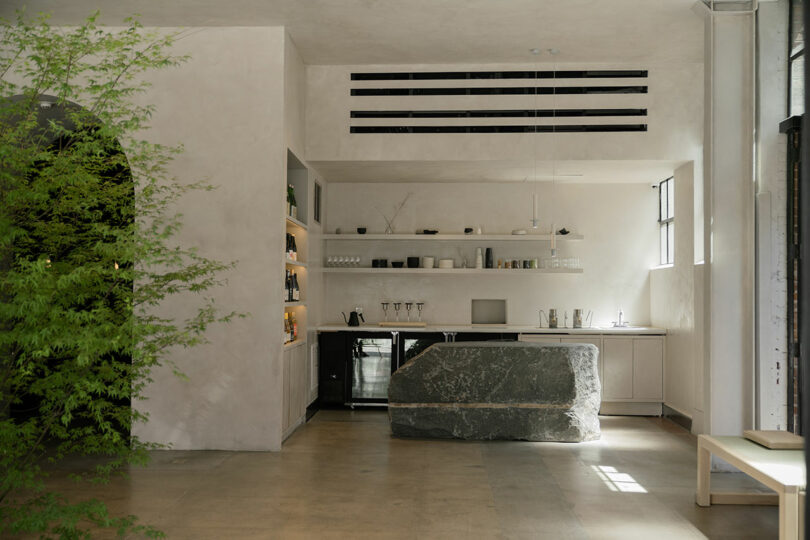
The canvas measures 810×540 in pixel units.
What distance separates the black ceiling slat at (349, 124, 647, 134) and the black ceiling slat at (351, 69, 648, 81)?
1.64ft

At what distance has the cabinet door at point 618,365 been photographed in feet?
25.5

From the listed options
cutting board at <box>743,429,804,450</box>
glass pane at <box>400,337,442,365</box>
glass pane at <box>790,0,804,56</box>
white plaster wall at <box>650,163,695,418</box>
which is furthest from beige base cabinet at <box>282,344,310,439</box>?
glass pane at <box>790,0,804,56</box>

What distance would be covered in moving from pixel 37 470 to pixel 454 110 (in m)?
5.09

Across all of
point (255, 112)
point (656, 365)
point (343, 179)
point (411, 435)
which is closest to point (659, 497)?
point (411, 435)

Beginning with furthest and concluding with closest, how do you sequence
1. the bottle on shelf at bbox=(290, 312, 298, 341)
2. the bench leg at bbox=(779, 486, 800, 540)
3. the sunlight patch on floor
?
the bottle on shelf at bbox=(290, 312, 298, 341) → the sunlight patch on floor → the bench leg at bbox=(779, 486, 800, 540)

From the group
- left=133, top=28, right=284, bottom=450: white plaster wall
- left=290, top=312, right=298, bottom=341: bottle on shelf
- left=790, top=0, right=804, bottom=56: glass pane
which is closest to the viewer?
left=790, top=0, right=804, bottom=56: glass pane

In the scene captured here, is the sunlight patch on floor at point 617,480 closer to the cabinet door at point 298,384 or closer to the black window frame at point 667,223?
the cabinet door at point 298,384

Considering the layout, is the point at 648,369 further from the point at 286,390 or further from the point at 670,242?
the point at 286,390

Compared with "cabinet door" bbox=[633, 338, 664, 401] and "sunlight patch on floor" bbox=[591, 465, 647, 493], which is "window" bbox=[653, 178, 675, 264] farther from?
"sunlight patch on floor" bbox=[591, 465, 647, 493]

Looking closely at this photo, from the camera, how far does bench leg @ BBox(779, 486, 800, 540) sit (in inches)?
133

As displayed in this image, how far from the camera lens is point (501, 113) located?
7320 mm

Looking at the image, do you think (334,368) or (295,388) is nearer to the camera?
(295,388)

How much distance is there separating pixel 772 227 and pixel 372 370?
4.36 meters

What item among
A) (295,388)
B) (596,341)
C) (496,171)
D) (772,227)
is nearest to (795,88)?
(772,227)
